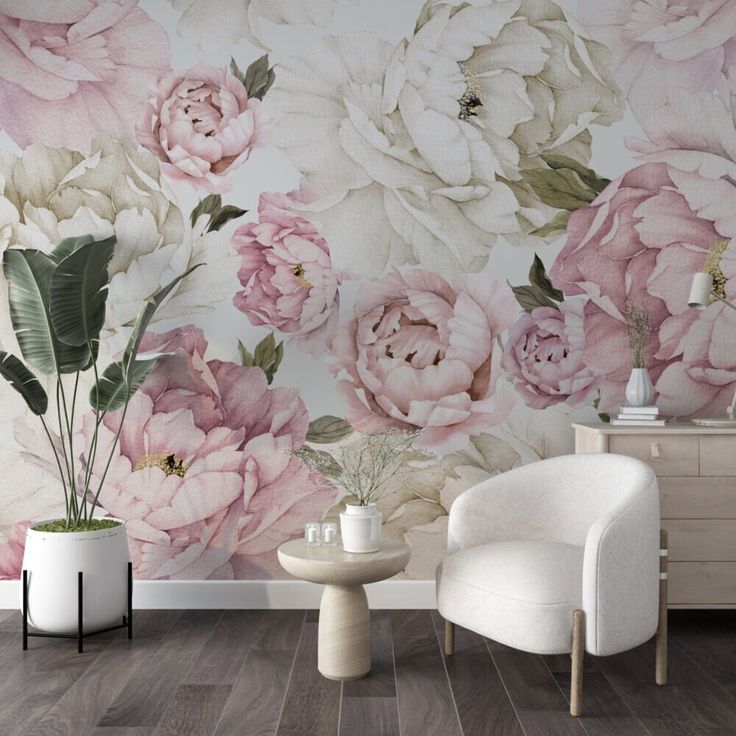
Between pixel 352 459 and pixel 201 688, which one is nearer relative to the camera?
pixel 201 688

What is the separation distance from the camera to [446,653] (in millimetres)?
3148

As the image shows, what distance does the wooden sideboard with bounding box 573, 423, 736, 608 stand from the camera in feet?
10.8

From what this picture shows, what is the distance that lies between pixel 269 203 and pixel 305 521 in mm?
1445

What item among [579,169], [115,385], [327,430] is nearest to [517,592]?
[327,430]

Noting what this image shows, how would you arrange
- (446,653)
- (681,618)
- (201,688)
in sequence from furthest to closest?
(681,618) → (446,653) → (201,688)

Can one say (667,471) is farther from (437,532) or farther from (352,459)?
(352,459)

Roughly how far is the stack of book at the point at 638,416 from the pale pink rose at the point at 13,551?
8.74 feet

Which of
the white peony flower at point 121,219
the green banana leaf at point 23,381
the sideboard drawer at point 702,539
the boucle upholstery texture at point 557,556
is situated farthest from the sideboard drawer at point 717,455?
the green banana leaf at point 23,381

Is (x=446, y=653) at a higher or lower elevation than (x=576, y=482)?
lower

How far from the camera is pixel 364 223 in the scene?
3727mm

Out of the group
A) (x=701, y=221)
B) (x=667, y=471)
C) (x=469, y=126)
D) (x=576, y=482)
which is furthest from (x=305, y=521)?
(x=701, y=221)

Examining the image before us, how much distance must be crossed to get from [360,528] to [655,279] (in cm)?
184

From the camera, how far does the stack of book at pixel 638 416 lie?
11.2 ft

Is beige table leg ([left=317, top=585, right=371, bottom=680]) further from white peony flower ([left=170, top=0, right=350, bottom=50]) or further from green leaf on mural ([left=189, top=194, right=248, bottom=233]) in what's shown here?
white peony flower ([left=170, top=0, right=350, bottom=50])
